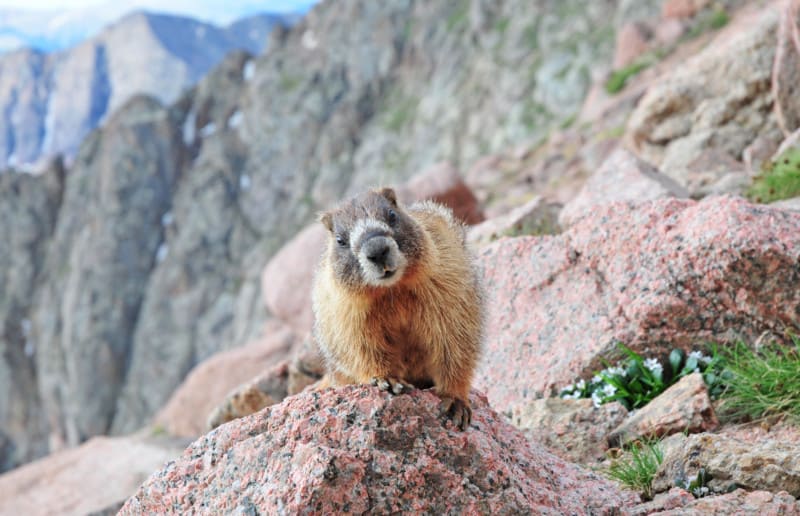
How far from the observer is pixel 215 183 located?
212 ft

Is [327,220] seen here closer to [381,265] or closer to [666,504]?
[381,265]

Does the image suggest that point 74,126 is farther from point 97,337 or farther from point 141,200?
point 97,337

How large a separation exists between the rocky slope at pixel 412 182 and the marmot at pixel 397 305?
14.6 inches

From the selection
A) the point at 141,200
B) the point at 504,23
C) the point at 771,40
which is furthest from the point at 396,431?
the point at 141,200

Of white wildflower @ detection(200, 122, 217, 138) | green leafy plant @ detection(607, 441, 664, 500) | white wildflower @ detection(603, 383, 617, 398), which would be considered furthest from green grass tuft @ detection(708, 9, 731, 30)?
white wildflower @ detection(200, 122, 217, 138)

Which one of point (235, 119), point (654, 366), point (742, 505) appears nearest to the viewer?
point (742, 505)

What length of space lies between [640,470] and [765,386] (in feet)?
4.39

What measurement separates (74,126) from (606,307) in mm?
84717

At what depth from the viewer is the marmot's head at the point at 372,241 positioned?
155 inches

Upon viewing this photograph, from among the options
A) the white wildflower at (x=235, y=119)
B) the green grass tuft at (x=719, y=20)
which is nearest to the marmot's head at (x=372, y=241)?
the green grass tuft at (x=719, y=20)

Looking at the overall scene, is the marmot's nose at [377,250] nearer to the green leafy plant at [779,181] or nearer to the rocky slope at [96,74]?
the green leafy plant at [779,181]

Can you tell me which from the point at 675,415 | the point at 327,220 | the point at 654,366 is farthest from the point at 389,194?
the point at 654,366

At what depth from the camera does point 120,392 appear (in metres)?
62.5

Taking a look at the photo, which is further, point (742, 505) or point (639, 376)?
point (639, 376)
